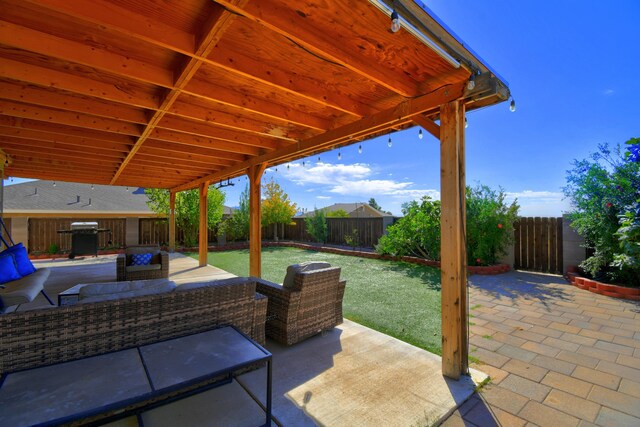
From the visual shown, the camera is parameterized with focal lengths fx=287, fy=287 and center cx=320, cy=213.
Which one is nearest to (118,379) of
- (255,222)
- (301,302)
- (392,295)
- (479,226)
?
(301,302)

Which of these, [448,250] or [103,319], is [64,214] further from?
[448,250]

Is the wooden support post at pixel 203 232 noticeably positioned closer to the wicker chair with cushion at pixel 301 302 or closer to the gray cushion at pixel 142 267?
the gray cushion at pixel 142 267

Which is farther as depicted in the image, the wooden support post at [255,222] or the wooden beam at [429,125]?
the wooden support post at [255,222]

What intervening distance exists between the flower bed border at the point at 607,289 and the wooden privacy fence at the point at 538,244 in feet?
3.79

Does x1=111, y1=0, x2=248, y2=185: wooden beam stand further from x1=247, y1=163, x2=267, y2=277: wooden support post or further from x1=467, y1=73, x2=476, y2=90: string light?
x1=247, y1=163, x2=267, y2=277: wooden support post

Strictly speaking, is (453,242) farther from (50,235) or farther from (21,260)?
(50,235)

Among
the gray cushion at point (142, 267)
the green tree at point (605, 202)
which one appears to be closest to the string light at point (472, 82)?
the green tree at point (605, 202)

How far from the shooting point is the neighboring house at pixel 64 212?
10.6m

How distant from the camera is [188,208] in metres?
12.1

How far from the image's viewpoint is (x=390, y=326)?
355 centimetres

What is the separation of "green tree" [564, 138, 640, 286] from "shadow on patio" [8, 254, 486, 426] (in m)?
4.24

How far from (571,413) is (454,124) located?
7.46ft

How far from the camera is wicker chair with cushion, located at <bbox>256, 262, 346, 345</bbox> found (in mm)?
2943

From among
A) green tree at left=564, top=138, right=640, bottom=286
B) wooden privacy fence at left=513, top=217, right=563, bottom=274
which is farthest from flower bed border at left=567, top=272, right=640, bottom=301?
wooden privacy fence at left=513, top=217, right=563, bottom=274
